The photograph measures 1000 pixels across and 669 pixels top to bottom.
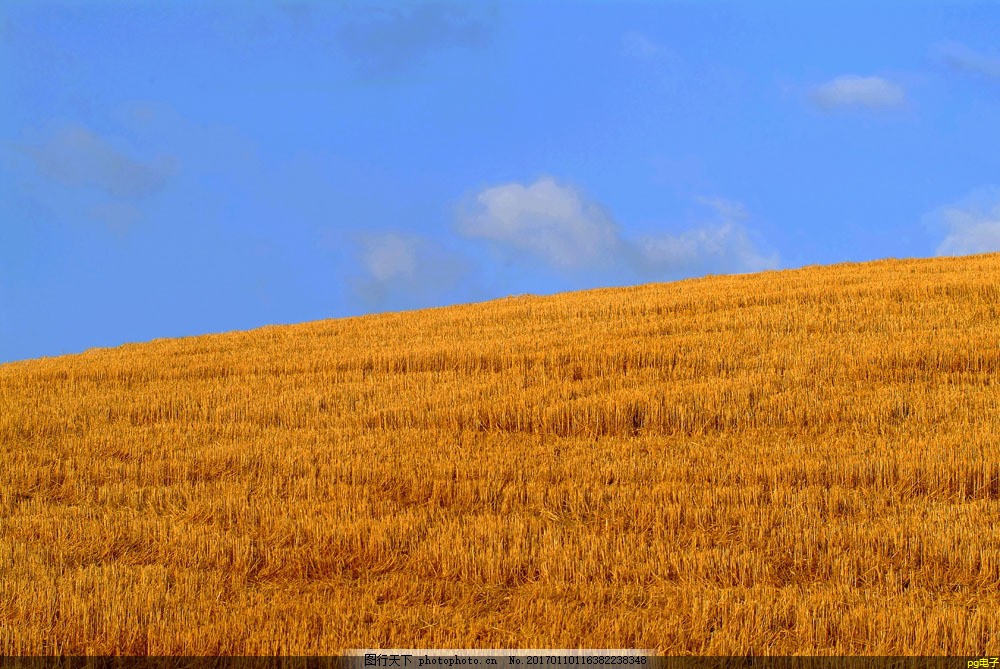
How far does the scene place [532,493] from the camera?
34.1 ft

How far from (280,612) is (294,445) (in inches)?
199

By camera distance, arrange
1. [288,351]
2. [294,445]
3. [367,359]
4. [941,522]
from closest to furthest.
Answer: [941,522] < [294,445] < [367,359] < [288,351]

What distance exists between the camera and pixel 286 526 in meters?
9.58

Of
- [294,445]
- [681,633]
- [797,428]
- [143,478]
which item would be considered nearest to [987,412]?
[797,428]

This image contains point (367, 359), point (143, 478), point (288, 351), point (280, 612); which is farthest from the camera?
point (288, 351)

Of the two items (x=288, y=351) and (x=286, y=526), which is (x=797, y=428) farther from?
(x=288, y=351)

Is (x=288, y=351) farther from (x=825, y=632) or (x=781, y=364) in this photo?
(x=825, y=632)

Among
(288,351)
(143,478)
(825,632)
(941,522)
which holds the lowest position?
(825,632)

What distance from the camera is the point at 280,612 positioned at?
25.0 ft

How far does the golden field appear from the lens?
7.41m

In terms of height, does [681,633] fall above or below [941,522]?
below

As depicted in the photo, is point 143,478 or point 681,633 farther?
point 143,478

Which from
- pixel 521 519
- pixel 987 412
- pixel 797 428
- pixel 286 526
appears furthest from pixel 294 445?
pixel 987 412

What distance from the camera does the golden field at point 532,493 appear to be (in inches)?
292
